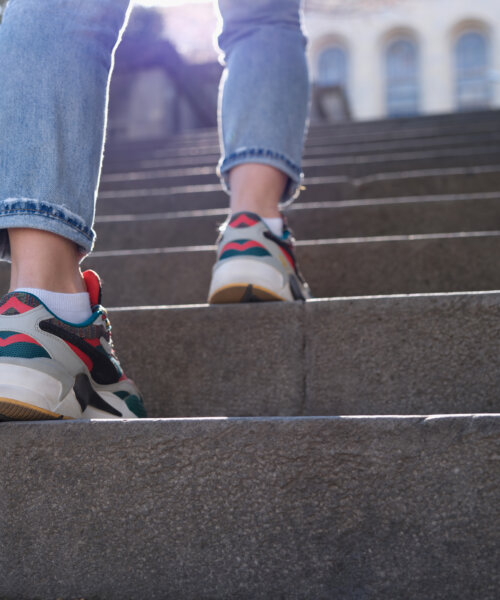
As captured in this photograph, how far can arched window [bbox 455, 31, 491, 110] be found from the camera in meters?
22.4

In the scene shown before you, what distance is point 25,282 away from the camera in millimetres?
1085

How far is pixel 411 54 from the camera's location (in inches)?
925

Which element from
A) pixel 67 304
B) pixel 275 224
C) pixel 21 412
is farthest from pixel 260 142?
pixel 21 412

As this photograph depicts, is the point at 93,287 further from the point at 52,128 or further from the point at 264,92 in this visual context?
the point at 264,92

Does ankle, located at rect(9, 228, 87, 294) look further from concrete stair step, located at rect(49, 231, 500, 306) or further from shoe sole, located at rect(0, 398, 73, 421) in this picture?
concrete stair step, located at rect(49, 231, 500, 306)

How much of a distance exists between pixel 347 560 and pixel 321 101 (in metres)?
8.39

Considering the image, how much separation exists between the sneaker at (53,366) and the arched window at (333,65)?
77.2 feet

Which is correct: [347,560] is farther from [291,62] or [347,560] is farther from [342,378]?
[291,62]

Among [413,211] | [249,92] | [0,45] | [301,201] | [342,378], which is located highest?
[301,201]

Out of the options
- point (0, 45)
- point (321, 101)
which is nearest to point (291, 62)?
point (0, 45)

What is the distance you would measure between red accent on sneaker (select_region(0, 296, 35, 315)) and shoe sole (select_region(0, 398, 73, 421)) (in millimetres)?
132

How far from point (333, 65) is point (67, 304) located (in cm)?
2385

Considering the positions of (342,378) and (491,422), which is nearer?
(491,422)

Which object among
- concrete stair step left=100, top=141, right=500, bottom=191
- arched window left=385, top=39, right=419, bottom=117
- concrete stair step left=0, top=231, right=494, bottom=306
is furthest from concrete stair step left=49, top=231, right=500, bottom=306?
arched window left=385, top=39, right=419, bottom=117
